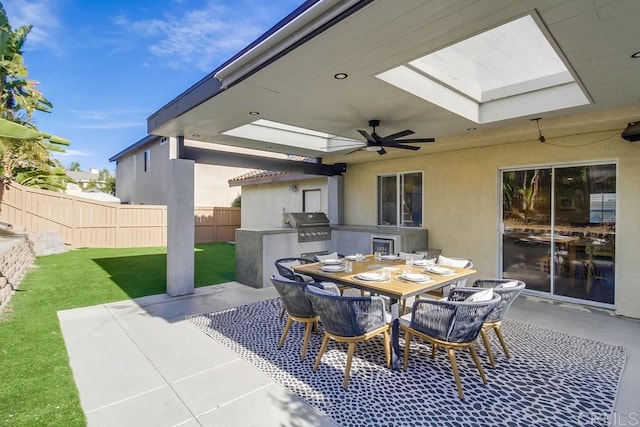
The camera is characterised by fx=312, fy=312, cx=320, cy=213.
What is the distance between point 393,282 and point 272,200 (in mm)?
10537

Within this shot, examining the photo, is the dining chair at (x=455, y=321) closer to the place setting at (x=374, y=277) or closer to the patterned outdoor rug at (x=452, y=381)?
the patterned outdoor rug at (x=452, y=381)

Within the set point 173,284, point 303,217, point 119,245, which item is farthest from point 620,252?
point 119,245

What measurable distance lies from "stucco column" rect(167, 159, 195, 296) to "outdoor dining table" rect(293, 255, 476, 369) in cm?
309

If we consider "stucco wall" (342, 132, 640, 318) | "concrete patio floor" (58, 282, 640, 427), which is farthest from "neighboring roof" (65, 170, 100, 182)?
"stucco wall" (342, 132, 640, 318)

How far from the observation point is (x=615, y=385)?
3352 mm

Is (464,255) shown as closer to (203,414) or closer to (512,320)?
(512,320)

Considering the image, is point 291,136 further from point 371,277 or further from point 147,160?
point 147,160

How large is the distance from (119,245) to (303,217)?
1019 centimetres

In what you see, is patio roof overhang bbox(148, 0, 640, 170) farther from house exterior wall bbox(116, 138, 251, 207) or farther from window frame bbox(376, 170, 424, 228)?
house exterior wall bbox(116, 138, 251, 207)

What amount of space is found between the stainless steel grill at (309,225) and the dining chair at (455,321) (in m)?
5.16

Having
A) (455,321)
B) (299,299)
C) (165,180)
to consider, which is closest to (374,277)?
(299,299)

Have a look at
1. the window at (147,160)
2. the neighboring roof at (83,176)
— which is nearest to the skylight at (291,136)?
the window at (147,160)

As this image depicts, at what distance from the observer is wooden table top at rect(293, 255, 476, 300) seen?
3.75m

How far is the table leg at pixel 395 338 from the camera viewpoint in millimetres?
3707
